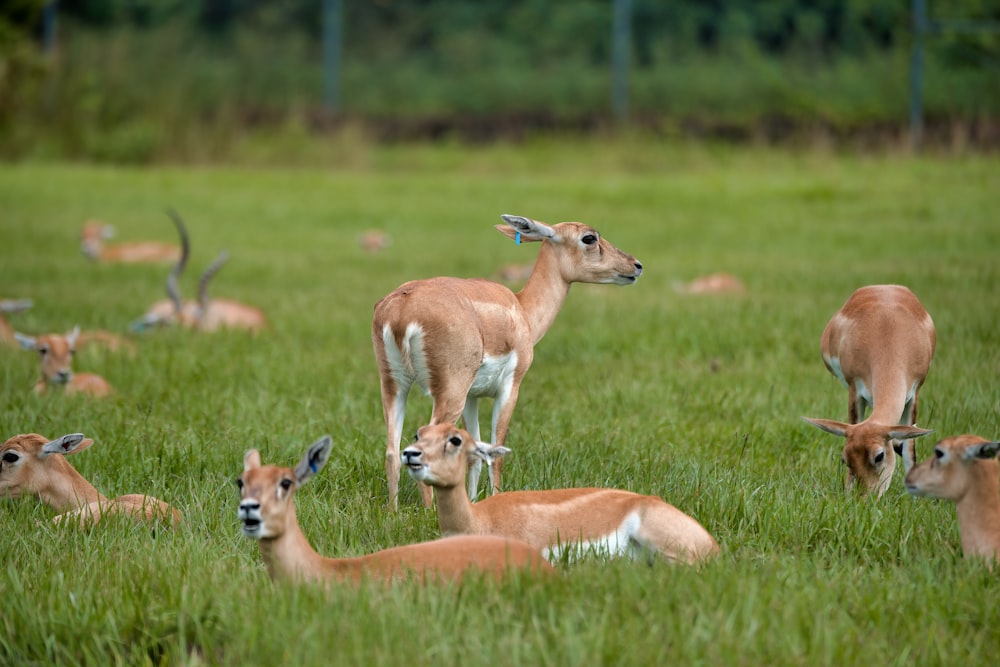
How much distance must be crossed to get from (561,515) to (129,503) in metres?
1.78

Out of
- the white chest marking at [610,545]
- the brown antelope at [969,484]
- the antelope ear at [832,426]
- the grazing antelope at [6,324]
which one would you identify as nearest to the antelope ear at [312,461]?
the white chest marking at [610,545]

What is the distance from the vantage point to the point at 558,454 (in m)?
6.13

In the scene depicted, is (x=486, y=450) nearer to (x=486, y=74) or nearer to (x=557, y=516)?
(x=557, y=516)

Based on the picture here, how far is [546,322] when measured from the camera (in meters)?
6.70

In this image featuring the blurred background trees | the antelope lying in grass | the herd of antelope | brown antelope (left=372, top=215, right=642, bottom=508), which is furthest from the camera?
the blurred background trees

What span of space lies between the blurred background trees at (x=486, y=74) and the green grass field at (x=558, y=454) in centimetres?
754

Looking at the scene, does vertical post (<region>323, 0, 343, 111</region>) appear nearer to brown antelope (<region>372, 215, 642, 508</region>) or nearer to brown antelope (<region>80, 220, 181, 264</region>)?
brown antelope (<region>80, 220, 181, 264</region>)

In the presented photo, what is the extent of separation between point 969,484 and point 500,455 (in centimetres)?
173

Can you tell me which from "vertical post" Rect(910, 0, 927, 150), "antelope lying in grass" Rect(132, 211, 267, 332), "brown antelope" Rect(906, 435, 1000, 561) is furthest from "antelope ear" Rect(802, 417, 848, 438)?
"vertical post" Rect(910, 0, 927, 150)

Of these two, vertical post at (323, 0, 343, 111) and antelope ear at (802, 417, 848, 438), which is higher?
vertical post at (323, 0, 343, 111)

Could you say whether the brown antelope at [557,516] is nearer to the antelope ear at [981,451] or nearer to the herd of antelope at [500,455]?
the herd of antelope at [500,455]

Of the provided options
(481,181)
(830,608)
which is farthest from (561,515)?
(481,181)

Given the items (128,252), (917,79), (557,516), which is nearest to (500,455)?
(557,516)

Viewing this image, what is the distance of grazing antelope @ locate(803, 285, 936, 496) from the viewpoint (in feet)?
18.0
